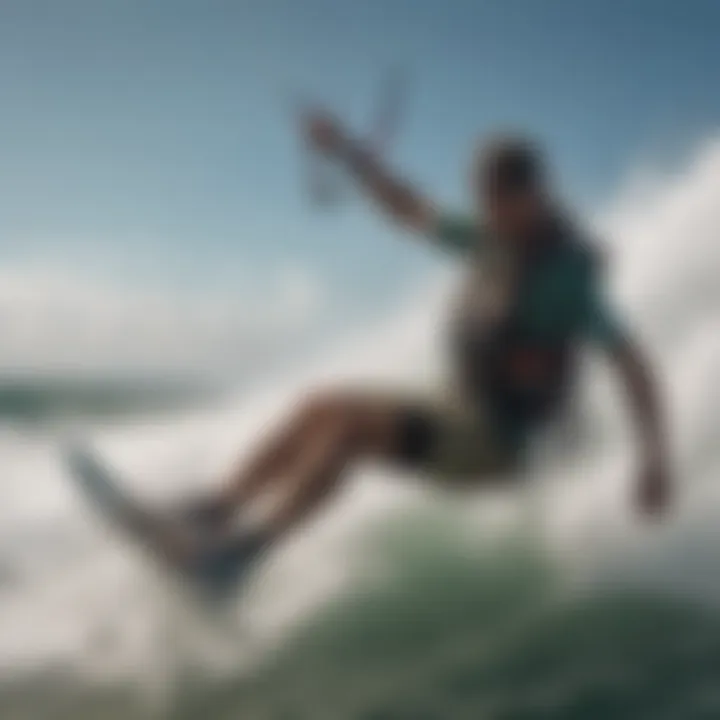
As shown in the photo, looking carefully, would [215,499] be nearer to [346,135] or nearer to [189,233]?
[189,233]

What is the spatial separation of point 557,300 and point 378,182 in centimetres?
30

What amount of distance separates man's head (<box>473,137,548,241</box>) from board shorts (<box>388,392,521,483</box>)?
0.25 metres

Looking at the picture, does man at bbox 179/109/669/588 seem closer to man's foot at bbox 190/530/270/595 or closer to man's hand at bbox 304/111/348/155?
man's hand at bbox 304/111/348/155

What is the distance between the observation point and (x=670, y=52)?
160 cm

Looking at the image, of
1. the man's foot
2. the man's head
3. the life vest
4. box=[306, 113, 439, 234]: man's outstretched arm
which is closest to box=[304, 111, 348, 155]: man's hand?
box=[306, 113, 439, 234]: man's outstretched arm

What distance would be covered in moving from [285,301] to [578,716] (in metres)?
0.69

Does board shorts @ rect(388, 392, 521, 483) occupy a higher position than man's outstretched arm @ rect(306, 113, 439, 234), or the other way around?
man's outstretched arm @ rect(306, 113, 439, 234)

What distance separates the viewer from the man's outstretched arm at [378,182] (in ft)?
4.86

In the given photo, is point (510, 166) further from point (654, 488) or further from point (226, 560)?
point (226, 560)

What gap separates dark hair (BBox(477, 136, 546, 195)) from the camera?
4.84 ft

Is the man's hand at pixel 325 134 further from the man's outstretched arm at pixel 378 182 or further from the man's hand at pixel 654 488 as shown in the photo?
the man's hand at pixel 654 488

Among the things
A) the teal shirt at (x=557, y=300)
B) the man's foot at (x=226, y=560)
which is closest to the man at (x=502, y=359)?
the teal shirt at (x=557, y=300)

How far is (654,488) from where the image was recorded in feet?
4.82

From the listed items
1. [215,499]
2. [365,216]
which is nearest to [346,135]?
[365,216]
